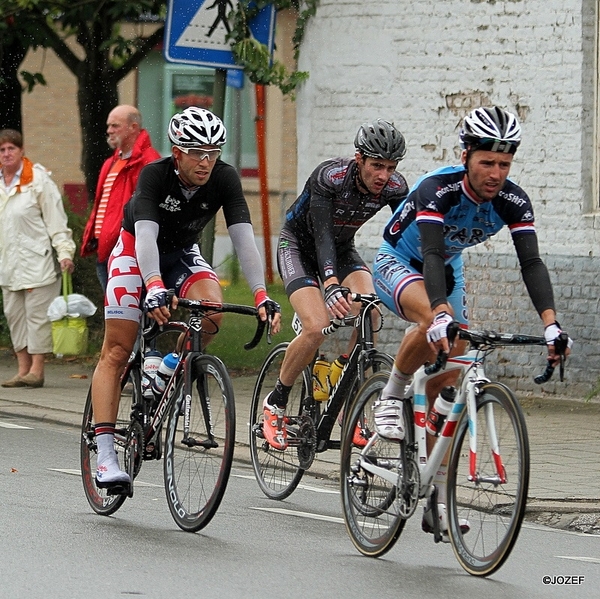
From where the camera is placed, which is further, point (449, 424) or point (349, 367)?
point (349, 367)

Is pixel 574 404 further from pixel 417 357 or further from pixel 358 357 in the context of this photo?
pixel 417 357

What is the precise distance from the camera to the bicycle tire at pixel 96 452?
7465 mm

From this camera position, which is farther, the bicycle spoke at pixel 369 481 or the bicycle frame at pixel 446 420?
the bicycle spoke at pixel 369 481

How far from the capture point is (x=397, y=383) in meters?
6.58

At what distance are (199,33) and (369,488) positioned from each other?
17.9ft

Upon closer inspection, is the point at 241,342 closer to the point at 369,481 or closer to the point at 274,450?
the point at 274,450

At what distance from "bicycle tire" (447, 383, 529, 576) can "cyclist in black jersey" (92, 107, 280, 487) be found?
1423 mm

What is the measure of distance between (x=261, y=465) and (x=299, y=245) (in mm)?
1251

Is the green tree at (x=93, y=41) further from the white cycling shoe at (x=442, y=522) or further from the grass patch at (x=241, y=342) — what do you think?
the white cycling shoe at (x=442, y=522)

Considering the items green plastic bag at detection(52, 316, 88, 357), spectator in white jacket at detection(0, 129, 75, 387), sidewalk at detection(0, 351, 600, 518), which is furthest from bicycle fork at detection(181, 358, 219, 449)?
green plastic bag at detection(52, 316, 88, 357)

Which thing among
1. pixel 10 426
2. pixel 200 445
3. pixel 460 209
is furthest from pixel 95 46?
pixel 460 209

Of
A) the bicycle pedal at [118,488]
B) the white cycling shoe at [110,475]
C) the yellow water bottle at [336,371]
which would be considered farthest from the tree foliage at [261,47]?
the bicycle pedal at [118,488]

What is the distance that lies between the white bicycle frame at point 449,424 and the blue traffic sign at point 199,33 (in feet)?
17.0

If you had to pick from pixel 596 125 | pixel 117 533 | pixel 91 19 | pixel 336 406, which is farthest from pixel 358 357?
pixel 91 19
